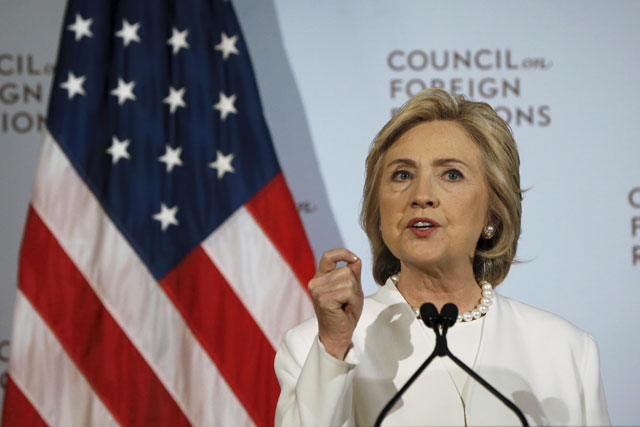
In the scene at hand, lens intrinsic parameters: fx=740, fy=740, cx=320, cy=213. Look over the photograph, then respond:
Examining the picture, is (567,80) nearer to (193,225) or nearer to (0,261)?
(193,225)

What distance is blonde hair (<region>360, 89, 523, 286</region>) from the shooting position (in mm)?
1807

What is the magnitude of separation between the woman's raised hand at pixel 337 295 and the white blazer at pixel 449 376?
63mm

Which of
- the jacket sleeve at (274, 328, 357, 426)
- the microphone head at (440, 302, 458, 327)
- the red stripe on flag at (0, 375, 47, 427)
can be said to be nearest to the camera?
the microphone head at (440, 302, 458, 327)

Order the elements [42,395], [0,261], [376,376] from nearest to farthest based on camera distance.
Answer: [376,376] → [42,395] → [0,261]

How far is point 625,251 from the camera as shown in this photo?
9.50ft

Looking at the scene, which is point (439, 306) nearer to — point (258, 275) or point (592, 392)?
point (592, 392)

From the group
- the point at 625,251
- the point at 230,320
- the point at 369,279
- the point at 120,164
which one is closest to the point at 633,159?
the point at 625,251

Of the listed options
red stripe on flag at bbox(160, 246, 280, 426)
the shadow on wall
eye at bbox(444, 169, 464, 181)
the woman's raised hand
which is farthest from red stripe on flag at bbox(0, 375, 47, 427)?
eye at bbox(444, 169, 464, 181)

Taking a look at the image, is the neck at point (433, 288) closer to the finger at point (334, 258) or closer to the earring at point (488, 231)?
the earring at point (488, 231)

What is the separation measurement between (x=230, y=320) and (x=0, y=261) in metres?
0.91

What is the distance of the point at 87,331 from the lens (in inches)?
102

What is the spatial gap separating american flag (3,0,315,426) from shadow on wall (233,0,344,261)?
0.17 meters

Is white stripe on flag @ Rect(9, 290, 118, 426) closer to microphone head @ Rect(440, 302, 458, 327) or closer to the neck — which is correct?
the neck

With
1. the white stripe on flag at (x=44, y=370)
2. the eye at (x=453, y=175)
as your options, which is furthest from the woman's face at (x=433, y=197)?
the white stripe on flag at (x=44, y=370)
